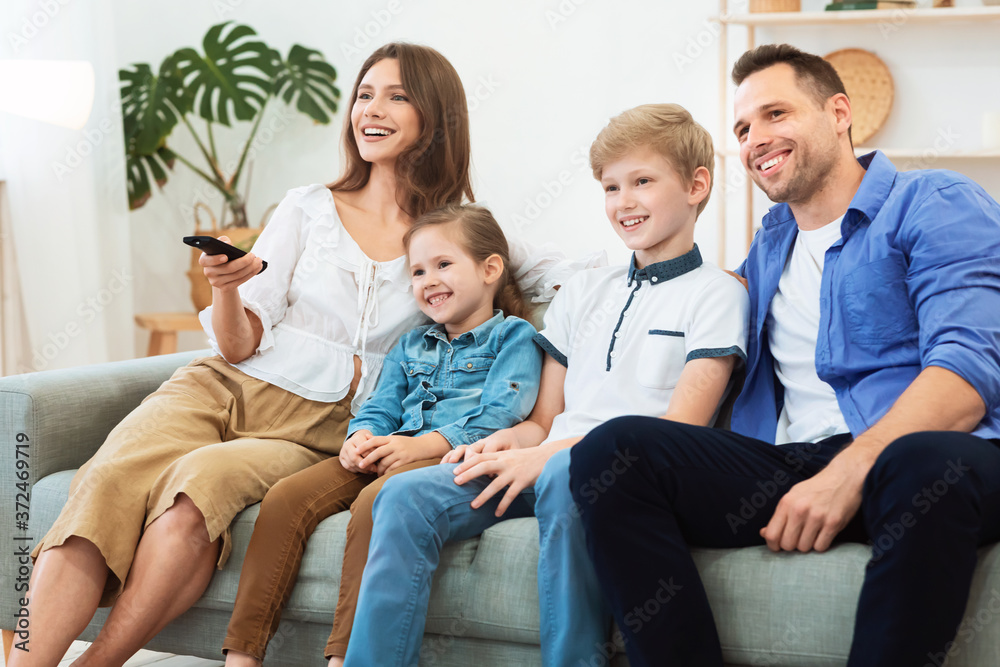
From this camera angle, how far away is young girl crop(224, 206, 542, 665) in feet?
4.35

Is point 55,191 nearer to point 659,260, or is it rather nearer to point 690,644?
point 659,260

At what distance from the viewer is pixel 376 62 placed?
1800mm

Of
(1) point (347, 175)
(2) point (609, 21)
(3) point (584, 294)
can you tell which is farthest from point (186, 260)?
(3) point (584, 294)

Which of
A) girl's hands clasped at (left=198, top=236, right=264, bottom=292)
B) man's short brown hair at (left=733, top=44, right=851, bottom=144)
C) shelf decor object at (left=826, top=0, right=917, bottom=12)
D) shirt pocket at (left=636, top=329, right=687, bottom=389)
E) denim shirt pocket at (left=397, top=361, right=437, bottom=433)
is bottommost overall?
denim shirt pocket at (left=397, top=361, right=437, bottom=433)

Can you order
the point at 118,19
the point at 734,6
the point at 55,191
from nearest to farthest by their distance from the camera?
the point at 55,191 → the point at 734,6 → the point at 118,19

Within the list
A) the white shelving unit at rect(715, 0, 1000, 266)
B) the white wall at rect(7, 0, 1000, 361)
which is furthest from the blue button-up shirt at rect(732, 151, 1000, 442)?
the white wall at rect(7, 0, 1000, 361)

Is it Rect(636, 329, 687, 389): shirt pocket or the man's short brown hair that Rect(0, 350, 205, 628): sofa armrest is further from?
the man's short brown hair

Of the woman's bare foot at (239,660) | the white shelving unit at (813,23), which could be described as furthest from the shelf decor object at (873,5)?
the woman's bare foot at (239,660)

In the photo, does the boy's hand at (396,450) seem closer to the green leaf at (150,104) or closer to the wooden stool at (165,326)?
the wooden stool at (165,326)

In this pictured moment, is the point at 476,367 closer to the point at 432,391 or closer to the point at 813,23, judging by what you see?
the point at 432,391

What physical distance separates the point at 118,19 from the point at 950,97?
3144 millimetres

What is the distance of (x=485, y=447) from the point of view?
4.58ft

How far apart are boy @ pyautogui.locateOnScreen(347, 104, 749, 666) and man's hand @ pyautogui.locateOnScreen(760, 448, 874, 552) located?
24 cm

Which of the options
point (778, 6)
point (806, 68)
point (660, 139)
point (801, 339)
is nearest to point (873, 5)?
point (778, 6)
